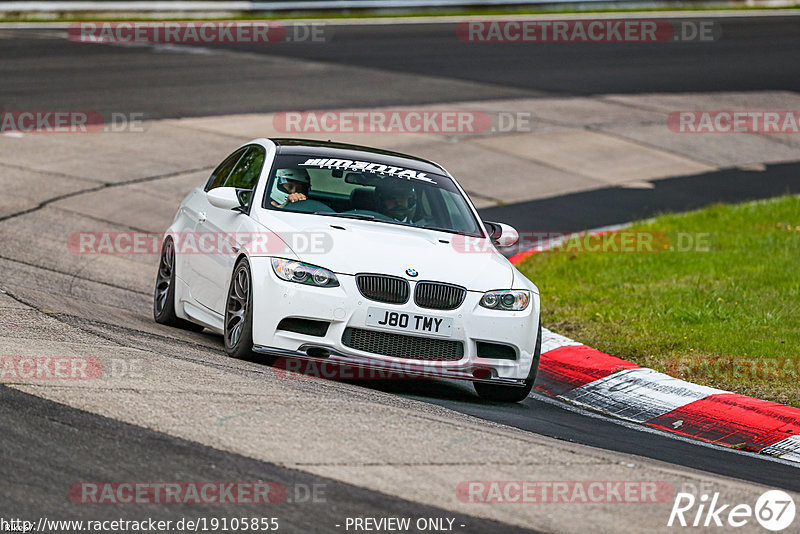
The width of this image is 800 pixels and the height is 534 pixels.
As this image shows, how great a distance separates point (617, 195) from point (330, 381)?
10.6 meters

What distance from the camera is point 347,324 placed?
307 inches

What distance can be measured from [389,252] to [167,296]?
2513 millimetres

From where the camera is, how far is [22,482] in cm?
523

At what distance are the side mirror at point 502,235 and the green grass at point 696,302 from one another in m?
1.30

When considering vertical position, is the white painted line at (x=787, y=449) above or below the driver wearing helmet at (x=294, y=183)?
below

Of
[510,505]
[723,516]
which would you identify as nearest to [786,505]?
[723,516]

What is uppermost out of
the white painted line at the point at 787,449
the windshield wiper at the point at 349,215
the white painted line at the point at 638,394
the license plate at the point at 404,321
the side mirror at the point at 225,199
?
the side mirror at the point at 225,199

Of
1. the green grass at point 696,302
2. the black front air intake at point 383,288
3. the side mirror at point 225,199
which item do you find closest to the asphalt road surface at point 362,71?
the green grass at point 696,302

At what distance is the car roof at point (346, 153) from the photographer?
9.46 meters

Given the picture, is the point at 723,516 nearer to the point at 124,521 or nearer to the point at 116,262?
the point at 124,521

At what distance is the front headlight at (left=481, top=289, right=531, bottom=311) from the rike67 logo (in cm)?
257

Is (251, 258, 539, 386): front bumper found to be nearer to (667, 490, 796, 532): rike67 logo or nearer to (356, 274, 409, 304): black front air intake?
(356, 274, 409, 304): black front air intake

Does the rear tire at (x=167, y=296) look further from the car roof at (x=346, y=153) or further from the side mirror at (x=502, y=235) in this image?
the side mirror at (x=502, y=235)

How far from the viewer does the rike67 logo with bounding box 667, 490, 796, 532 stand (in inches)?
215
